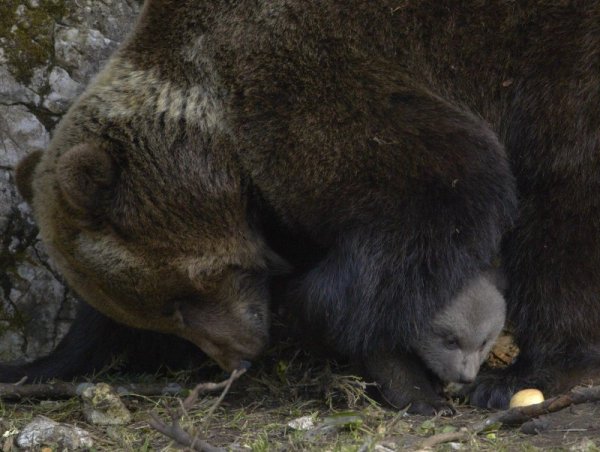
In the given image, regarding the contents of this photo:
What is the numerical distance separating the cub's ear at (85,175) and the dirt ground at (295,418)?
3.34 ft

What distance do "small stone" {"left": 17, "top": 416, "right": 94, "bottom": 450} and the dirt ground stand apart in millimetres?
39

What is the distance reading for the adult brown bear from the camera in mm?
5016

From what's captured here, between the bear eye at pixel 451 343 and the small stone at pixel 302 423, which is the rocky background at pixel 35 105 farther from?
the bear eye at pixel 451 343

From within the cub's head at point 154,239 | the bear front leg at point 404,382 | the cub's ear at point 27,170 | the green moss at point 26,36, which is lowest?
the bear front leg at point 404,382

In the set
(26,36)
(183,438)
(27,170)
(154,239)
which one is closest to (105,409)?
(154,239)

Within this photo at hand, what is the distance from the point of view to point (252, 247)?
17.8 feet

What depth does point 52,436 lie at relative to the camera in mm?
4867

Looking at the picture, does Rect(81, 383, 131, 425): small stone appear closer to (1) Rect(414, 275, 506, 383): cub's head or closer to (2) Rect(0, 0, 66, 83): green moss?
(1) Rect(414, 275, 506, 383): cub's head

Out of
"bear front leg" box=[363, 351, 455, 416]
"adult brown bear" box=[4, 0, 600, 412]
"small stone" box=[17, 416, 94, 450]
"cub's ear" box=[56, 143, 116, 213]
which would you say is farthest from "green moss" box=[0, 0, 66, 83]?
"bear front leg" box=[363, 351, 455, 416]

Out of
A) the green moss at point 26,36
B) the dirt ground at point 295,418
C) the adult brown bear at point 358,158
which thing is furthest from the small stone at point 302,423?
the green moss at point 26,36

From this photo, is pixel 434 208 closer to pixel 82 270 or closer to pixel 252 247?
pixel 252 247

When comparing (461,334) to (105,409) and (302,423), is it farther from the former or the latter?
(105,409)

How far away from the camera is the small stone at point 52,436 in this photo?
4.84 m

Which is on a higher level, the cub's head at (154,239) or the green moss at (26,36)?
the green moss at (26,36)
